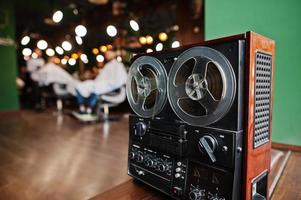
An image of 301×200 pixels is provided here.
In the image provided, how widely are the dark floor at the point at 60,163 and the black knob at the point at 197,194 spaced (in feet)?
1.92

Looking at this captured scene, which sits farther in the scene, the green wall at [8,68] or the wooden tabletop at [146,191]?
Result: the green wall at [8,68]

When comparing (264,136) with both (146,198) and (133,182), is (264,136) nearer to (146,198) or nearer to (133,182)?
(146,198)

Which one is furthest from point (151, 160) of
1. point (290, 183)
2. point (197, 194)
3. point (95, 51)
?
point (95, 51)

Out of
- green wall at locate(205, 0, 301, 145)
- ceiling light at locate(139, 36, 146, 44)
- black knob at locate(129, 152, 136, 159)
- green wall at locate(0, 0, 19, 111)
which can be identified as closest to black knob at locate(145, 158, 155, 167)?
black knob at locate(129, 152, 136, 159)

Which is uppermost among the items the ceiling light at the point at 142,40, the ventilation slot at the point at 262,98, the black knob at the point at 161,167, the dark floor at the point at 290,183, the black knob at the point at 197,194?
the ceiling light at the point at 142,40

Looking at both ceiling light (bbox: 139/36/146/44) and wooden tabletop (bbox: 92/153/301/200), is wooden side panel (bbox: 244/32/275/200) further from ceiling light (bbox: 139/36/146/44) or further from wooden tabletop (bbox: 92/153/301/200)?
ceiling light (bbox: 139/36/146/44)

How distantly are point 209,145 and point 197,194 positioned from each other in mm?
230

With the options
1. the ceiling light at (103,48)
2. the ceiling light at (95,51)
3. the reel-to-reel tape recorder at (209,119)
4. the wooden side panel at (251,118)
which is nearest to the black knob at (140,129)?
the reel-to-reel tape recorder at (209,119)

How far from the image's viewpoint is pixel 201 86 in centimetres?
88

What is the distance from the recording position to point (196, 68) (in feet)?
2.94

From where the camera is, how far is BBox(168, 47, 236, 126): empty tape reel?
0.80 meters

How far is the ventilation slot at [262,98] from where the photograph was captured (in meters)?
0.84

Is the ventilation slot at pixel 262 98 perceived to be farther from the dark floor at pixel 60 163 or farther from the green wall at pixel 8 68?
the green wall at pixel 8 68

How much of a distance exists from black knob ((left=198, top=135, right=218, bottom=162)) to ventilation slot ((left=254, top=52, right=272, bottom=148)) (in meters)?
0.17
